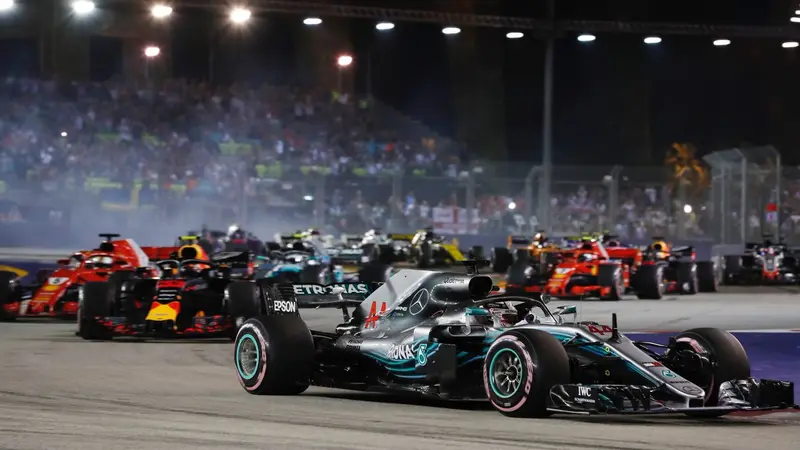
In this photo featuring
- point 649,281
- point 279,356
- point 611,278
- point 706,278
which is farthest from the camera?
point 706,278

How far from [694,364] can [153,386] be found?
486 centimetres

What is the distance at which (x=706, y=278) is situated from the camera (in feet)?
101

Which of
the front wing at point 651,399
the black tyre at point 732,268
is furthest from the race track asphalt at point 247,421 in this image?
the black tyre at point 732,268

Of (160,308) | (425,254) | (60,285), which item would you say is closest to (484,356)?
(160,308)

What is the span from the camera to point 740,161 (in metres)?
37.8

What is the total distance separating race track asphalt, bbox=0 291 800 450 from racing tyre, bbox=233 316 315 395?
0.65 ft

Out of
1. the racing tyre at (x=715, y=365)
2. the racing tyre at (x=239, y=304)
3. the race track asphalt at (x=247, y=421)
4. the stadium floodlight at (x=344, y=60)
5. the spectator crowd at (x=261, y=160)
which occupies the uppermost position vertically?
the stadium floodlight at (x=344, y=60)

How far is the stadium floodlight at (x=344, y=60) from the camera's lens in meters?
54.8

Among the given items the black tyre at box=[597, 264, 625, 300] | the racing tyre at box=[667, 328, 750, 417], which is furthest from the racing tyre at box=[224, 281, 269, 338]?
the black tyre at box=[597, 264, 625, 300]

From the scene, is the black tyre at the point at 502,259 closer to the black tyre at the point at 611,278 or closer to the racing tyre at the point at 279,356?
the black tyre at the point at 611,278

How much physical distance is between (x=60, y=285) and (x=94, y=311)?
11.3ft

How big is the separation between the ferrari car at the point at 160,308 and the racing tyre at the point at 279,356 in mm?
5961

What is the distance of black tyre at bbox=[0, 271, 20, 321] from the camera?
807 inches

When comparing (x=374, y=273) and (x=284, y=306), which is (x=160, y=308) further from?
(x=374, y=273)
